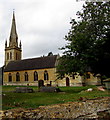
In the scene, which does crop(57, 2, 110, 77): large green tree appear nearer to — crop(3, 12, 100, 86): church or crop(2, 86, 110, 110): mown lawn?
crop(2, 86, 110, 110): mown lawn

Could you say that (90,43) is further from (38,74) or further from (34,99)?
(38,74)

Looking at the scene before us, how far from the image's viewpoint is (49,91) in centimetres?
1942

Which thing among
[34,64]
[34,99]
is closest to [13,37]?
[34,64]

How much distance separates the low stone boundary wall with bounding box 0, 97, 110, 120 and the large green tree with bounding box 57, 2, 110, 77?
33.9ft

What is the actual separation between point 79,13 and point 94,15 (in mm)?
2698

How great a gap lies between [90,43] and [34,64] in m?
35.5

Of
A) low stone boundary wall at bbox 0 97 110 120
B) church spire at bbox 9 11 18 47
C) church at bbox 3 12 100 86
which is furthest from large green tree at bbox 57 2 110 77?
church spire at bbox 9 11 18 47

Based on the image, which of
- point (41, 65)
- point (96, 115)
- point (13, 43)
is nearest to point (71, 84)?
point (41, 65)

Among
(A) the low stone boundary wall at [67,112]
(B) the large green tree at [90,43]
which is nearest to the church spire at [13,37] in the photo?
(B) the large green tree at [90,43]

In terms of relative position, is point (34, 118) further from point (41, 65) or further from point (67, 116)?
point (41, 65)

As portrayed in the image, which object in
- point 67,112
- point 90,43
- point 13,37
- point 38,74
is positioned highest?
point 13,37

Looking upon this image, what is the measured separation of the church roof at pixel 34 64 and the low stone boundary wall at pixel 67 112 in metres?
39.8

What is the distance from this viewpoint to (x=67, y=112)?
26.6 ft

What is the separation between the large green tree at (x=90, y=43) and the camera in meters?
19.6
